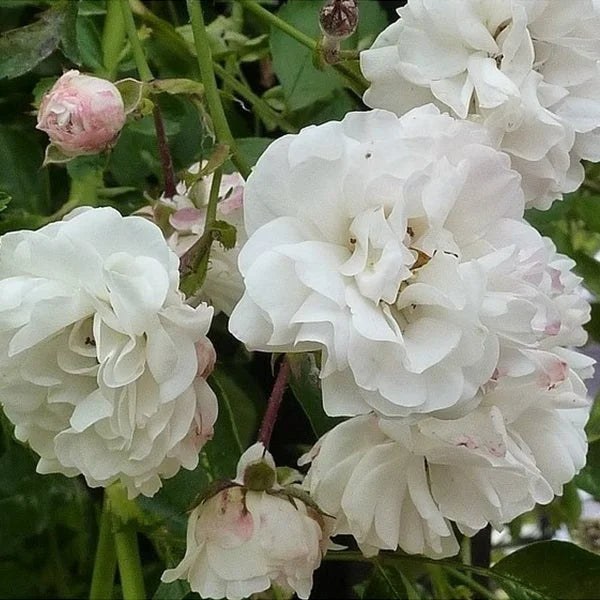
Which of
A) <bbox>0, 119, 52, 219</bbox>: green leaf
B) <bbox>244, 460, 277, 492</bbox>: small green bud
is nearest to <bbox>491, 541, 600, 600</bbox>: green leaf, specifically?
<bbox>244, 460, 277, 492</bbox>: small green bud

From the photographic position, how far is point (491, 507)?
0.39 metres

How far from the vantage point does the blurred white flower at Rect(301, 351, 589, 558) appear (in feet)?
1.24

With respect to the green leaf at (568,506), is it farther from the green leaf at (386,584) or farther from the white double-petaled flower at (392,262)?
the white double-petaled flower at (392,262)

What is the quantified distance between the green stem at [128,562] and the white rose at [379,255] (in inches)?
7.6

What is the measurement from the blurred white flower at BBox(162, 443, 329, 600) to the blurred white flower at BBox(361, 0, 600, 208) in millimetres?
137

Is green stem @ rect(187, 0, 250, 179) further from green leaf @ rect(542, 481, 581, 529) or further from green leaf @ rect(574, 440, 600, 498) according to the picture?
green leaf @ rect(542, 481, 581, 529)

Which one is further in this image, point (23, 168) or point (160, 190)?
point (23, 168)

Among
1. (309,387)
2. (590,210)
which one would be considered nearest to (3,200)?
(309,387)

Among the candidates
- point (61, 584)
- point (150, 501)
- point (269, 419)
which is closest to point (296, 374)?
point (269, 419)

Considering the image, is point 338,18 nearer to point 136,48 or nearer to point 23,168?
point 136,48

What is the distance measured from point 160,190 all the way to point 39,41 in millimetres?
92

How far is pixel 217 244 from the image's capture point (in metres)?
0.41

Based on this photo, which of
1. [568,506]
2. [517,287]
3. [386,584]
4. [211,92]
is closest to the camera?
[517,287]

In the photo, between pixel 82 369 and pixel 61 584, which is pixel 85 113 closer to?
pixel 82 369
